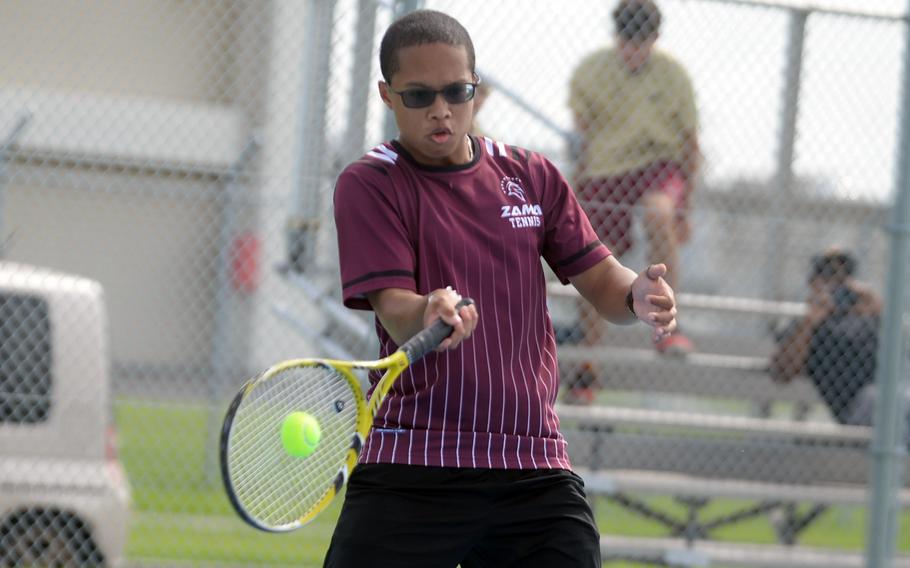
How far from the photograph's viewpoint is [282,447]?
284cm

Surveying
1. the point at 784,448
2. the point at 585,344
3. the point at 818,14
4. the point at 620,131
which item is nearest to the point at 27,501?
the point at 585,344

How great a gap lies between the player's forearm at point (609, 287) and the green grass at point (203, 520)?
349 centimetres

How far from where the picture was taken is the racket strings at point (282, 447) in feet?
9.16

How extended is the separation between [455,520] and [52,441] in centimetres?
351

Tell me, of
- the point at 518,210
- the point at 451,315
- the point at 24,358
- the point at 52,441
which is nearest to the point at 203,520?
the point at 52,441

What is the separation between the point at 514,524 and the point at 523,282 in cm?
51

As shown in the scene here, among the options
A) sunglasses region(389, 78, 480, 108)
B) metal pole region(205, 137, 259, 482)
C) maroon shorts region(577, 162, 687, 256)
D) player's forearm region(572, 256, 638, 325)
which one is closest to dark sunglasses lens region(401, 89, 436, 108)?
sunglasses region(389, 78, 480, 108)

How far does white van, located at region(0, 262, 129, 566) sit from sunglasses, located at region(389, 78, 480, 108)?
11.3ft

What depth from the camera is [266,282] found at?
944cm

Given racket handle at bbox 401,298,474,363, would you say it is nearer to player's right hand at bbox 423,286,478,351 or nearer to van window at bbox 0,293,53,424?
player's right hand at bbox 423,286,478,351

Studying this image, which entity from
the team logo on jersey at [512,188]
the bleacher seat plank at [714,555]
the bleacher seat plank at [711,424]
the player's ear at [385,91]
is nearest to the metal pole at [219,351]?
the bleacher seat plank at [711,424]

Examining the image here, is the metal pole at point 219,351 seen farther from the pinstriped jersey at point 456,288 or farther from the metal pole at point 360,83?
the pinstriped jersey at point 456,288

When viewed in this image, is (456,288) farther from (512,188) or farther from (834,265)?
(834,265)

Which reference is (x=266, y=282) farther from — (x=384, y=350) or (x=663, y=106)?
(x=384, y=350)
